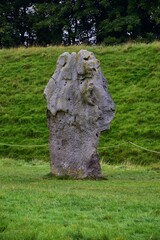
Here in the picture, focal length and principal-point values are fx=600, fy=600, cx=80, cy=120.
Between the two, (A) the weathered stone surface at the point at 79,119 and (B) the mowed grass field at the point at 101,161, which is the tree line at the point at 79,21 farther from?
(A) the weathered stone surface at the point at 79,119

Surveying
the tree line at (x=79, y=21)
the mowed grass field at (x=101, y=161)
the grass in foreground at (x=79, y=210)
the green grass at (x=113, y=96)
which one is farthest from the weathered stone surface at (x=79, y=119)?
the tree line at (x=79, y=21)

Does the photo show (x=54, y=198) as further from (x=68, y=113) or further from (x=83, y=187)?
(x=68, y=113)

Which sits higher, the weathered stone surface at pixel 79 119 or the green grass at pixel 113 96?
the weathered stone surface at pixel 79 119

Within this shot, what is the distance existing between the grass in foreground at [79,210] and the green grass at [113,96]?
11.3m

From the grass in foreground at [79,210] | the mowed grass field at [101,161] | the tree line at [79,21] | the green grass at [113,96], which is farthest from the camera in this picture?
the tree line at [79,21]

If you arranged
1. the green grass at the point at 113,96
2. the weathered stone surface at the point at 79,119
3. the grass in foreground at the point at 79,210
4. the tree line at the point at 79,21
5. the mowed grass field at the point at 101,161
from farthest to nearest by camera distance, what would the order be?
the tree line at the point at 79,21, the green grass at the point at 113,96, the weathered stone surface at the point at 79,119, the mowed grass field at the point at 101,161, the grass in foreground at the point at 79,210

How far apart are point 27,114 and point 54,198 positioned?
20805mm

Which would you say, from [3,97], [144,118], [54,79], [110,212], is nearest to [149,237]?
[110,212]

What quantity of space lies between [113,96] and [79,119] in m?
16.0

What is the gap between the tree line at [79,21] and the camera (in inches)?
1957

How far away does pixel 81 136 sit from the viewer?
17.9 metres

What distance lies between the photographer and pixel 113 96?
111ft

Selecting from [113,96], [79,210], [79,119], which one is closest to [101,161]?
[79,119]

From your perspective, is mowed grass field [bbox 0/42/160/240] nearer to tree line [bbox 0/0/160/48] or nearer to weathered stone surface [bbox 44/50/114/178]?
weathered stone surface [bbox 44/50/114/178]
